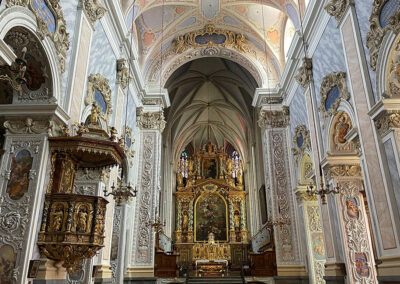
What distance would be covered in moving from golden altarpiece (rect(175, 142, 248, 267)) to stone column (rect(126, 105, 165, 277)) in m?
10.6

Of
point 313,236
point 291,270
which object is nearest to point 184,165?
point 291,270

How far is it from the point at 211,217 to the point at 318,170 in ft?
53.1

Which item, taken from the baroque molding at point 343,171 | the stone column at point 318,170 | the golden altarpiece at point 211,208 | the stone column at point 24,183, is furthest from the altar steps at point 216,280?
the stone column at point 24,183

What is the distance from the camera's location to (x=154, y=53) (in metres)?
13.4

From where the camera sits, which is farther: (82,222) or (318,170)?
(318,170)

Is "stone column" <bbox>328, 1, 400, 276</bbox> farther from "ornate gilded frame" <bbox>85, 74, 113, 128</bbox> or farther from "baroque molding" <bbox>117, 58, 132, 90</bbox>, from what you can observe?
"baroque molding" <bbox>117, 58, 132, 90</bbox>

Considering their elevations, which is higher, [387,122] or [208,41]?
[208,41]

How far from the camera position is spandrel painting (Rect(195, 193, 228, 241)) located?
23773mm

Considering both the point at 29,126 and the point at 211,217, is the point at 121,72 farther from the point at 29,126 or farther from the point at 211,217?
the point at 211,217

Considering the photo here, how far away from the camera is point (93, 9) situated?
7.31 m

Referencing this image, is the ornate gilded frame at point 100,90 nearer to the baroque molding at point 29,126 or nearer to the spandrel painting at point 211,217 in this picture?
the baroque molding at point 29,126

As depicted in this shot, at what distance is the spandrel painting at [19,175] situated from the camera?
5.24 m

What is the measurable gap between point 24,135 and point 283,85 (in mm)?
9245

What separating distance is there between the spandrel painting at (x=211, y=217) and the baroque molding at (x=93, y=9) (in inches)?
734
